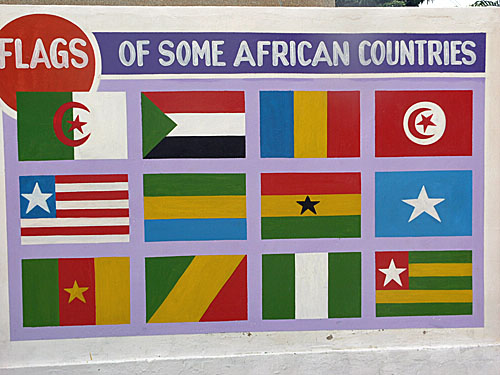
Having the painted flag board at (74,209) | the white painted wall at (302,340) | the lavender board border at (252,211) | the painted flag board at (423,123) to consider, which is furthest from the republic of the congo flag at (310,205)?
the painted flag board at (74,209)

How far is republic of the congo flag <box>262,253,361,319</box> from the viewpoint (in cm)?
326

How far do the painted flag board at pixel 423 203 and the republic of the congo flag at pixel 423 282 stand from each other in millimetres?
134

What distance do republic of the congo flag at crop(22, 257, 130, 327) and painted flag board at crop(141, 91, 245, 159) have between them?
27.2 inches

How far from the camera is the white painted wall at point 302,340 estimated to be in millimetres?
3148

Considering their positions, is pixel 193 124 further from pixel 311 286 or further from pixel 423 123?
pixel 423 123

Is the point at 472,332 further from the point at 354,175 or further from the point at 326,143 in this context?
the point at 326,143

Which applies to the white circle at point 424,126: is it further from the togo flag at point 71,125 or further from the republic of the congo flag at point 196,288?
the togo flag at point 71,125

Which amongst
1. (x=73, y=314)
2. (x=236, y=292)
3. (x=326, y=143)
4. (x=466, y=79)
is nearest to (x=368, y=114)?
(x=326, y=143)

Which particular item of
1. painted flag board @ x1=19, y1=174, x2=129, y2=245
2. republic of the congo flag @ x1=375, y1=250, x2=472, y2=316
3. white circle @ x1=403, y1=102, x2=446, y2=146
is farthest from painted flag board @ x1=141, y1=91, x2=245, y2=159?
republic of the congo flag @ x1=375, y1=250, x2=472, y2=316

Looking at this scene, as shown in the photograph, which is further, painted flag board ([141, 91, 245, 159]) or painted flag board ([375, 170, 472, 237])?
painted flag board ([375, 170, 472, 237])

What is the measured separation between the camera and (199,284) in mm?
3240

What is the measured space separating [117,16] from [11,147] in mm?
921

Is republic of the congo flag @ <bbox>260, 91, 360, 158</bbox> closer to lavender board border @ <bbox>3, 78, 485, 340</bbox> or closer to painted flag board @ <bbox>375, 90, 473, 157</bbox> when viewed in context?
lavender board border @ <bbox>3, 78, 485, 340</bbox>

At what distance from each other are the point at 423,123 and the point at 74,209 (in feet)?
6.68
